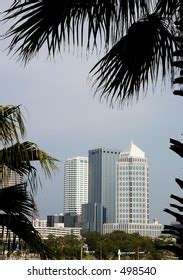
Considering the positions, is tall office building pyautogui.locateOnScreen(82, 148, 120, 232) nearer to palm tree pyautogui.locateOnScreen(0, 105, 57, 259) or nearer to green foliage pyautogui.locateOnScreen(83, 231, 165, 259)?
green foliage pyautogui.locateOnScreen(83, 231, 165, 259)

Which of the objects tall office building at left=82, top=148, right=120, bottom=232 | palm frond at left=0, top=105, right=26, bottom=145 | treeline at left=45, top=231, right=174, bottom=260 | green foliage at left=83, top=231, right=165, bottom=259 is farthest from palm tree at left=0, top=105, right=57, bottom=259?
green foliage at left=83, top=231, right=165, bottom=259

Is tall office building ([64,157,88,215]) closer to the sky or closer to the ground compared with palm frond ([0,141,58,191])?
closer to the sky

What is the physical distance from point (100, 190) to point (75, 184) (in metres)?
2.80

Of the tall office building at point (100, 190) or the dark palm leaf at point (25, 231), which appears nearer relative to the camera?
the dark palm leaf at point (25, 231)

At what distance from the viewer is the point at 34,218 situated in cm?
414

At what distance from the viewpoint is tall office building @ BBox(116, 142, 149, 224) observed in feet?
97.4

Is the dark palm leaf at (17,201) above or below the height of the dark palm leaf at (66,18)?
below

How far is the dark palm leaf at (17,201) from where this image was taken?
403 centimetres

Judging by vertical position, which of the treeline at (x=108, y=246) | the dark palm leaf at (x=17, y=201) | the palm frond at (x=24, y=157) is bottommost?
the treeline at (x=108, y=246)

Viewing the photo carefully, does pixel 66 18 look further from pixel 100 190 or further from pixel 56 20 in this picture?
pixel 100 190

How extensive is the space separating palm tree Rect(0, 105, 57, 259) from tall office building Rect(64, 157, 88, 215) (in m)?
29.4

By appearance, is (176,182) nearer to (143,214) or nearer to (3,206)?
(3,206)

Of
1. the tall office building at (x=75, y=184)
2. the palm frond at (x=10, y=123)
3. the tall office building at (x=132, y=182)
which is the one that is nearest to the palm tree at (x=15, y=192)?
the palm frond at (x=10, y=123)

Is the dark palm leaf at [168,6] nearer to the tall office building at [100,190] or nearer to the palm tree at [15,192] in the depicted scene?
the palm tree at [15,192]
